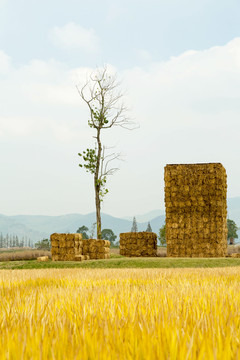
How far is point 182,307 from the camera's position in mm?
3121

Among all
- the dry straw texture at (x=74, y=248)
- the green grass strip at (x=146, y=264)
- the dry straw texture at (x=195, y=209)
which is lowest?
the green grass strip at (x=146, y=264)

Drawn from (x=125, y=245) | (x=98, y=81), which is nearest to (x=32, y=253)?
(x=125, y=245)

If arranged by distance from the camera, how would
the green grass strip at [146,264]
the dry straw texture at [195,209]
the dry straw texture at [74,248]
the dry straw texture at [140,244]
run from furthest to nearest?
the dry straw texture at [140,244] < the dry straw texture at [195,209] < the dry straw texture at [74,248] < the green grass strip at [146,264]

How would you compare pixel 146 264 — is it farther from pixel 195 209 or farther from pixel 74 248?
pixel 195 209

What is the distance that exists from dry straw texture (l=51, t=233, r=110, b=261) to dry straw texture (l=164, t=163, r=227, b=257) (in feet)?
11.2

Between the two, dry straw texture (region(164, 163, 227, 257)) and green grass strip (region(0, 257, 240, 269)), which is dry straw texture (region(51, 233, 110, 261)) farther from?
dry straw texture (region(164, 163, 227, 257))

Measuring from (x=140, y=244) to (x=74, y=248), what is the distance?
430 centimetres

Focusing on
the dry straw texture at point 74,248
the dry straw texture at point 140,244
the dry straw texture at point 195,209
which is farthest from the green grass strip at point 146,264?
the dry straw texture at point 140,244

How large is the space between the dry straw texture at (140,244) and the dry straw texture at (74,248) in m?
2.17

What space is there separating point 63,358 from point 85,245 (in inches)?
841

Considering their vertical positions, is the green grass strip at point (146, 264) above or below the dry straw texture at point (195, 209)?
below

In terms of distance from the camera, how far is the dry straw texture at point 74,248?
21.6 metres

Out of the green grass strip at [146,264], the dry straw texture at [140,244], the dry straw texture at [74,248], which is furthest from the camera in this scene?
Result: the dry straw texture at [140,244]

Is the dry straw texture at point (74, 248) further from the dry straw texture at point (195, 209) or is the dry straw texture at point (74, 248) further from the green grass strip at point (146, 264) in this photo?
the dry straw texture at point (195, 209)
